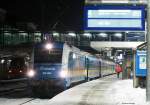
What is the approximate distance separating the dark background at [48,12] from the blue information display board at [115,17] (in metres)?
25.2

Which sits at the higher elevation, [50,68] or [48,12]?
[48,12]

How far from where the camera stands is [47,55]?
27.8m

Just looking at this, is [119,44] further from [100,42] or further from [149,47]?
[149,47]

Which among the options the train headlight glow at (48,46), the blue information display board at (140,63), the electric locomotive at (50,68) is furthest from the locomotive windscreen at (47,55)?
the blue information display board at (140,63)

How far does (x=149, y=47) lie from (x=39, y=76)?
32.2 feet

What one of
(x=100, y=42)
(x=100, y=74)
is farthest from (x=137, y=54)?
(x=100, y=42)

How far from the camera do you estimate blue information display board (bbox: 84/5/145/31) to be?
33.7m

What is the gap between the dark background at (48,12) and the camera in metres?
65.6

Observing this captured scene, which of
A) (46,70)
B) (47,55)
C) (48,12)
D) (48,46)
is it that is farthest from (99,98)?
(48,12)

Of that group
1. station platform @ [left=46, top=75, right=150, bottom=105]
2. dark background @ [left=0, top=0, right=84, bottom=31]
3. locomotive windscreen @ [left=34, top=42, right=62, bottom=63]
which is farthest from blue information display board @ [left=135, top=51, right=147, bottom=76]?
dark background @ [left=0, top=0, right=84, bottom=31]

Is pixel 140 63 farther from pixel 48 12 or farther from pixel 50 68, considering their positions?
pixel 48 12

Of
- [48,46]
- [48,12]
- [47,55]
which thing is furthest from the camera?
[48,12]

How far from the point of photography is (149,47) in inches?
735

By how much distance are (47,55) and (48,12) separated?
4431cm
